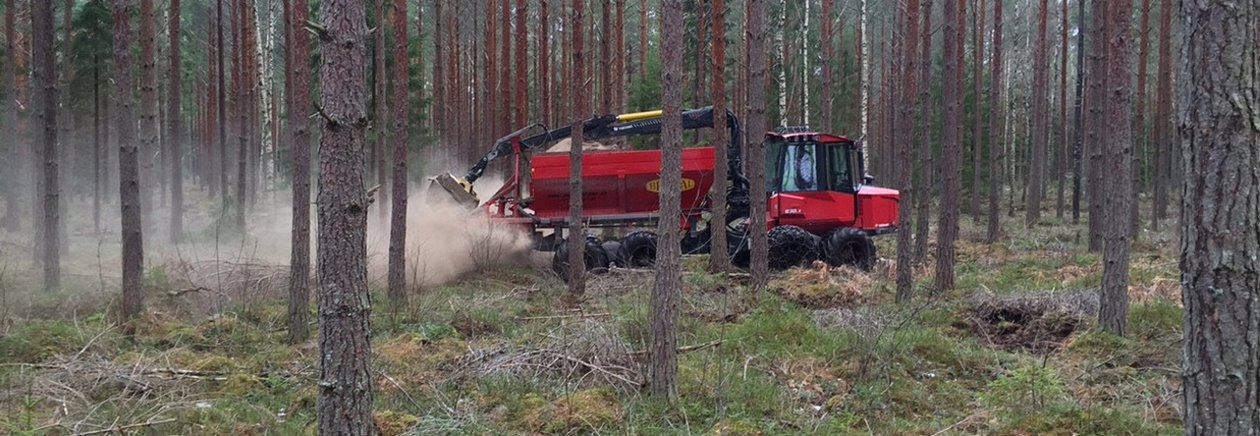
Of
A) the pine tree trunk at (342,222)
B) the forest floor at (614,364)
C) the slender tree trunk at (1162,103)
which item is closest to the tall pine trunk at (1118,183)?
the forest floor at (614,364)

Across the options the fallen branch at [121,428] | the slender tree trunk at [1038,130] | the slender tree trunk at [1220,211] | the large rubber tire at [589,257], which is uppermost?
the slender tree trunk at [1038,130]

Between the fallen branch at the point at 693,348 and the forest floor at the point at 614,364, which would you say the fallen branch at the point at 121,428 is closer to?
the forest floor at the point at 614,364

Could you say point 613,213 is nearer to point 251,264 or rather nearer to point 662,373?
point 251,264

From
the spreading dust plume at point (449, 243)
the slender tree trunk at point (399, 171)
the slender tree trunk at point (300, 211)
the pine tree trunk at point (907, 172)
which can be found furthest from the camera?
the spreading dust plume at point (449, 243)

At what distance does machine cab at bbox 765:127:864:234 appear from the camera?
16438 mm

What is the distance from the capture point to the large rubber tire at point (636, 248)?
52.0 ft

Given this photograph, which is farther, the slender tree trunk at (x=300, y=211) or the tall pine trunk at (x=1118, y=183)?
the slender tree trunk at (x=300, y=211)

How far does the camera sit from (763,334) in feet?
29.7

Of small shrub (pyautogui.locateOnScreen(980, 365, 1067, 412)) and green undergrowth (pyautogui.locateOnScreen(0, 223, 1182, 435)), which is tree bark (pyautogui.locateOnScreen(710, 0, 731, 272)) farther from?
small shrub (pyautogui.locateOnScreen(980, 365, 1067, 412))

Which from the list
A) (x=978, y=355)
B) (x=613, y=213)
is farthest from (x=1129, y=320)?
(x=613, y=213)

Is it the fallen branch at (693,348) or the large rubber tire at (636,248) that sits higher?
the large rubber tire at (636,248)

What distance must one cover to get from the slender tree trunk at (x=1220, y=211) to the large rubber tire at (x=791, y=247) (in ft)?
39.7

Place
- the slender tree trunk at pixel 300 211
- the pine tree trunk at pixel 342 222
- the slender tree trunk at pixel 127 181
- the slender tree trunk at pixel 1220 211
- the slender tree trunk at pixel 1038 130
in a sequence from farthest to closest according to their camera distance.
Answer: the slender tree trunk at pixel 1038 130
the slender tree trunk at pixel 127 181
the slender tree trunk at pixel 300 211
the pine tree trunk at pixel 342 222
the slender tree trunk at pixel 1220 211

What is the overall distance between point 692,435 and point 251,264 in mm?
8747
